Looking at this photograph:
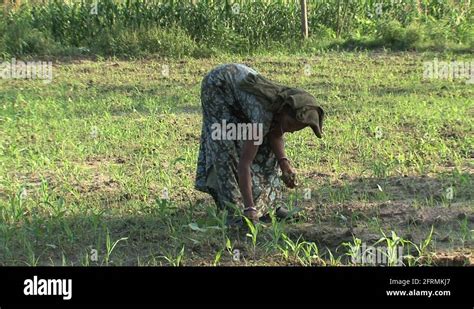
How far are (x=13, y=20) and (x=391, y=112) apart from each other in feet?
26.2

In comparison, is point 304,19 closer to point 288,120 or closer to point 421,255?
point 288,120

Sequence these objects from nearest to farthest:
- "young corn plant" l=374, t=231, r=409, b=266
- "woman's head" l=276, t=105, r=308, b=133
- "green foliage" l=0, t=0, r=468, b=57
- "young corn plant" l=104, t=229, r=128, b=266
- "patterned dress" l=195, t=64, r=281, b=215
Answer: "young corn plant" l=374, t=231, r=409, b=266 < "young corn plant" l=104, t=229, r=128, b=266 < "woman's head" l=276, t=105, r=308, b=133 < "patterned dress" l=195, t=64, r=281, b=215 < "green foliage" l=0, t=0, r=468, b=57

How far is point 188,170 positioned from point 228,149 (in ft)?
6.18

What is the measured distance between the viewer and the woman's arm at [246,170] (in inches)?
207

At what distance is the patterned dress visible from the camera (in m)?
5.52

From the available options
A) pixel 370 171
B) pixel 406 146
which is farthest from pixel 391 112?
pixel 370 171

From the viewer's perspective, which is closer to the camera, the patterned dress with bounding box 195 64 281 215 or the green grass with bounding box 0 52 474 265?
the green grass with bounding box 0 52 474 265

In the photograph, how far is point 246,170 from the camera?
5.30 meters

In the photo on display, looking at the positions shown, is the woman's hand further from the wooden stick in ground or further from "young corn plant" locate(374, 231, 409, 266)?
the wooden stick in ground

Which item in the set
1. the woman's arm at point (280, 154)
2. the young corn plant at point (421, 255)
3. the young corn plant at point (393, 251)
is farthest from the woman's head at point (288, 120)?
the young corn plant at point (421, 255)

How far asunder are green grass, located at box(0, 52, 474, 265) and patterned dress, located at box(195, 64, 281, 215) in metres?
0.21

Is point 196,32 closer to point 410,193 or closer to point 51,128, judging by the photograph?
point 51,128

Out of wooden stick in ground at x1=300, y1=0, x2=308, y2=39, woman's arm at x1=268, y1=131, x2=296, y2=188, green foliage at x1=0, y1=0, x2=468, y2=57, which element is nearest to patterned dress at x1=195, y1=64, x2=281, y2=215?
woman's arm at x1=268, y1=131, x2=296, y2=188

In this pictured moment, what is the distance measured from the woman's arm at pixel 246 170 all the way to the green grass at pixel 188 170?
25cm
